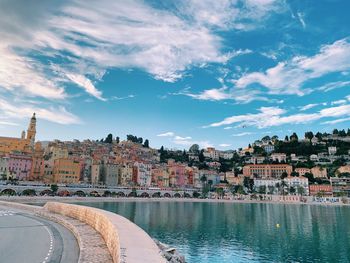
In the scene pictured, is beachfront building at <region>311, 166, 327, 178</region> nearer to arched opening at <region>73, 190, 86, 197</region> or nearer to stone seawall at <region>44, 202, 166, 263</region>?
arched opening at <region>73, 190, 86, 197</region>

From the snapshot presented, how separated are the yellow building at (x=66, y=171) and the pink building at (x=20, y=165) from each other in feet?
26.7

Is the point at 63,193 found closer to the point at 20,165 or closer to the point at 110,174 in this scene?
the point at 20,165

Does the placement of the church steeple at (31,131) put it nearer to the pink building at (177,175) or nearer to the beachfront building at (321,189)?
the pink building at (177,175)

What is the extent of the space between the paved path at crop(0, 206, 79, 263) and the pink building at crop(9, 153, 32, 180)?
82939mm

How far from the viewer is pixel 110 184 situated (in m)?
120

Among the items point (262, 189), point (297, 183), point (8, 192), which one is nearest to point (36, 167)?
point (8, 192)

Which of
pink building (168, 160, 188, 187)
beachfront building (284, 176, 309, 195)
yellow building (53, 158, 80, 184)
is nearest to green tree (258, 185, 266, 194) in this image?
beachfront building (284, 176, 309, 195)

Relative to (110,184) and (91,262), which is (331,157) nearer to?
(110,184)

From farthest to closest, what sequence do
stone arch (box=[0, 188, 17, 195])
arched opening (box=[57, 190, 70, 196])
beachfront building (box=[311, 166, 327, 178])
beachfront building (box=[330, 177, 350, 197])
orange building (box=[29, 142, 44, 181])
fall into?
1. beachfront building (box=[311, 166, 327, 178])
2. beachfront building (box=[330, 177, 350, 197])
3. orange building (box=[29, 142, 44, 181])
4. arched opening (box=[57, 190, 70, 196])
5. stone arch (box=[0, 188, 17, 195])

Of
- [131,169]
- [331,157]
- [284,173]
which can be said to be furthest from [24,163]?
[331,157]

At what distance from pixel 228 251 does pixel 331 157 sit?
193 m

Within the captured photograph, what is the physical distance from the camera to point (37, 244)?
53.4 feet

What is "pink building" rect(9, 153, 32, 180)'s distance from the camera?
96.5 meters

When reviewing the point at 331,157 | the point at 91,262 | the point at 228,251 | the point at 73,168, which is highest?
the point at 331,157
